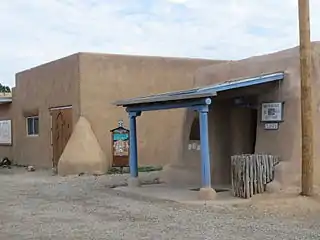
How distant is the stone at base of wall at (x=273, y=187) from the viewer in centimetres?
1350

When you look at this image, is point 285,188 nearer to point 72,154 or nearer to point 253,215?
point 253,215

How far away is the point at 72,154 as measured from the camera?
22.5 m

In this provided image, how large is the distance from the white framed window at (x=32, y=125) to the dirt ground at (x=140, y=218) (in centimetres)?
1098

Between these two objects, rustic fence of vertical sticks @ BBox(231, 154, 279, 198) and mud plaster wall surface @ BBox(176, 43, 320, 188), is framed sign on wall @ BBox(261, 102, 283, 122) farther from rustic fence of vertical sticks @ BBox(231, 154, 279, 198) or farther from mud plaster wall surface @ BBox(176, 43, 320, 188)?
Answer: rustic fence of vertical sticks @ BBox(231, 154, 279, 198)

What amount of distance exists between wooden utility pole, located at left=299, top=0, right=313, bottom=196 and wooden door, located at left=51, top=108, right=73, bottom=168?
12.8m

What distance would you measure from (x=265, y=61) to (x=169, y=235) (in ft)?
22.3

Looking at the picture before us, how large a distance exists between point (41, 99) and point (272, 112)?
14.4 m

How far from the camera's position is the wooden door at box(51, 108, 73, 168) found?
24.1m

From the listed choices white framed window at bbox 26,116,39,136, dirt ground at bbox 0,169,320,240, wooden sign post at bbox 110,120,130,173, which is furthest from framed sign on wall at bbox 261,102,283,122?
white framed window at bbox 26,116,39,136

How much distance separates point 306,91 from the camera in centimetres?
1276

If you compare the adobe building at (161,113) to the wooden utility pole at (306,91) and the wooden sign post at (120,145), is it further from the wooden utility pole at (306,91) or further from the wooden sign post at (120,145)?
the wooden utility pole at (306,91)

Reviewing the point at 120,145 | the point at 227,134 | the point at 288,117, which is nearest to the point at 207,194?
the point at 288,117

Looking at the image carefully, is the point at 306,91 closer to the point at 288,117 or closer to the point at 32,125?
the point at 288,117

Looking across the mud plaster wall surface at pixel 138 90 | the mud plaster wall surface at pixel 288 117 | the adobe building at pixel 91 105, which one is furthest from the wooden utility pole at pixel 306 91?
the adobe building at pixel 91 105
